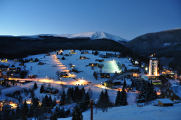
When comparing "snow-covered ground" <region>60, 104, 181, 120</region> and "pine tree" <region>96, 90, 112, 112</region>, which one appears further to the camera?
"pine tree" <region>96, 90, 112, 112</region>

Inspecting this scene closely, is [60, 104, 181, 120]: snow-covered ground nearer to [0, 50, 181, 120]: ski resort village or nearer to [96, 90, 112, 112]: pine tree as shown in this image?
[0, 50, 181, 120]: ski resort village

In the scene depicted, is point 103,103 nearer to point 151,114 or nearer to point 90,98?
point 151,114

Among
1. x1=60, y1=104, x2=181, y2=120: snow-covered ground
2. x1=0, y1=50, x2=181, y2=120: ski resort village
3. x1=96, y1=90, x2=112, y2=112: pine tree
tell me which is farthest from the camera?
x1=96, y1=90, x2=112, y2=112: pine tree

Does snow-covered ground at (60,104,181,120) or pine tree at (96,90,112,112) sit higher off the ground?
snow-covered ground at (60,104,181,120)

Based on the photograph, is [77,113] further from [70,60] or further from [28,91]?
[70,60]

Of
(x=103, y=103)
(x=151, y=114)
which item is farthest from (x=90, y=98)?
(x=151, y=114)

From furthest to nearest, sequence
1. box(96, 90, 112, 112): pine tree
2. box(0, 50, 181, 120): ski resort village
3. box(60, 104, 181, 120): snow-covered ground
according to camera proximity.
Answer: box(96, 90, 112, 112): pine tree < box(0, 50, 181, 120): ski resort village < box(60, 104, 181, 120): snow-covered ground

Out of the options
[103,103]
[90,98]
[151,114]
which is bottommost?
[90,98]

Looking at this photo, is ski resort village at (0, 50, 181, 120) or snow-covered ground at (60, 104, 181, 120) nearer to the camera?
snow-covered ground at (60, 104, 181, 120)

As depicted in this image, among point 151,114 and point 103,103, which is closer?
point 151,114

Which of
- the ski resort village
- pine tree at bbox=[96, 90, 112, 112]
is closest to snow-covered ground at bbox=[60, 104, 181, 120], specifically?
the ski resort village

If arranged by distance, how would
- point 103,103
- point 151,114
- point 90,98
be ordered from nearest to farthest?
point 151,114
point 103,103
point 90,98
